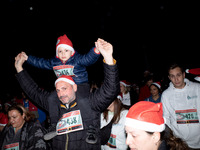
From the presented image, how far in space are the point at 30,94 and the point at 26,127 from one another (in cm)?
120

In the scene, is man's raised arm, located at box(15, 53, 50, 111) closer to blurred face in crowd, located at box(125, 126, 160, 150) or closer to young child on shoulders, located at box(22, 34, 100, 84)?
young child on shoulders, located at box(22, 34, 100, 84)

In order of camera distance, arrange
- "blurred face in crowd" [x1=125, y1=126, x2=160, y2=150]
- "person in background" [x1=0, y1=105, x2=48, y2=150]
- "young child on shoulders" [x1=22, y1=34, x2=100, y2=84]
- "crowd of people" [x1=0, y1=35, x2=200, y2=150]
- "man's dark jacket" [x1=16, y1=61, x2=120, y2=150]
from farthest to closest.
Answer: "person in background" [x1=0, y1=105, x2=48, y2=150] → "young child on shoulders" [x1=22, y1=34, x2=100, y2=84] → "man's dark jacket" [x1=16, y1=61, x2=120, y2=150] → "crowd of people" [x1=0, y1=35, x2=200, y2=150] → "blurred face in crowd" [x1=125, y1=126, x2=160, y2=150]

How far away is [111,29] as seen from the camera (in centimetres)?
1569

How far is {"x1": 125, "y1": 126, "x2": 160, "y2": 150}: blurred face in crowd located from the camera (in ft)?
4.61

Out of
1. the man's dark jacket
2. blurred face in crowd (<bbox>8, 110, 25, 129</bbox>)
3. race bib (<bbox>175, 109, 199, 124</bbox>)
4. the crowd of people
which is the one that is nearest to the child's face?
the crowd of people

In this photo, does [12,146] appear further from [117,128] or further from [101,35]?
[101,35]

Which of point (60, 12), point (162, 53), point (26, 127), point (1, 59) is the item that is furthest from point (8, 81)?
point (162, 53)

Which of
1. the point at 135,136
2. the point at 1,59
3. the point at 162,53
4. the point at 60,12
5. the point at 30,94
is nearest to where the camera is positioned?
the point at 135,136

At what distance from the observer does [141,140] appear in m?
1.42

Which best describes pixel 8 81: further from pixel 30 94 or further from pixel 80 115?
pixel 80 115

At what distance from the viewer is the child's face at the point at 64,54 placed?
8.91 ft

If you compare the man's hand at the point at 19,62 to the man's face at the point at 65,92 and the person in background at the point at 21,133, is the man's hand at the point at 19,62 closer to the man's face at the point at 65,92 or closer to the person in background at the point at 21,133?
the man's face at the point at 65,92

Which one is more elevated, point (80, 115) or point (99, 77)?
point (80, 115)

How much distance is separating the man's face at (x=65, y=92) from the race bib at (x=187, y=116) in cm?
198
